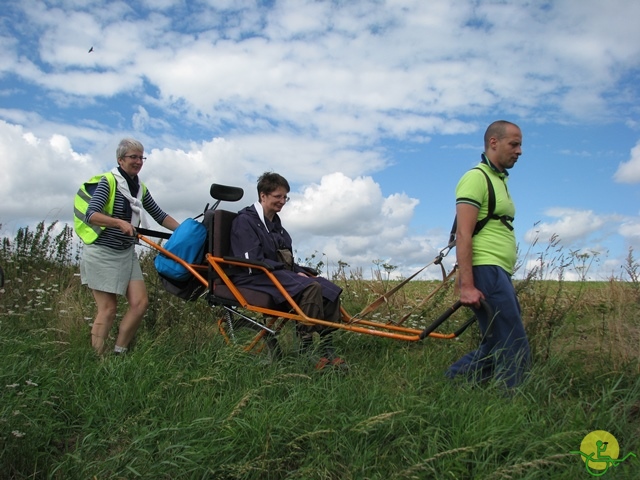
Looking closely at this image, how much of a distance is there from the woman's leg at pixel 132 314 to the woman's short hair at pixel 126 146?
1.24 meters

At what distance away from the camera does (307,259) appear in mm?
8719

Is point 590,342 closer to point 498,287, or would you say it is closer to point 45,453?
point 498,287

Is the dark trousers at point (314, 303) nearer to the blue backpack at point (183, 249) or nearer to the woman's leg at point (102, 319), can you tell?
the blue backpack at point (183, 249)

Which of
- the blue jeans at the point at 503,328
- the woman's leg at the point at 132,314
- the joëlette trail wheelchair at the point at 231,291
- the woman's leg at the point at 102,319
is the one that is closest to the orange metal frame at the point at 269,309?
the joëlette trail wheelchair at the point at 231,291

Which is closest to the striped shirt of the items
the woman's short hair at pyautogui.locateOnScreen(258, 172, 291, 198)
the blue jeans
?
the woman's short hair at pyautogui.locateOnScreen(258, 172, 291, 198)

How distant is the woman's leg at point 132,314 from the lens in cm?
590

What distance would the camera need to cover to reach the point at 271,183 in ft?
18.1

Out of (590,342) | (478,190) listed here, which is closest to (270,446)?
(478,190)

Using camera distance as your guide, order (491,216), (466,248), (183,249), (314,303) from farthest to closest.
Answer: (183,249) < (314,303) < (491,216) < (466,248)

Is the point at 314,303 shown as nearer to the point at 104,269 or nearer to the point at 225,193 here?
the point at 225,193

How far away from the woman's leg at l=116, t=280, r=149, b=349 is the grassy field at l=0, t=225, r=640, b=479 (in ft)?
0.61

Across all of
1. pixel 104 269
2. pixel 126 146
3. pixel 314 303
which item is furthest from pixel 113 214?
pixel 314 303

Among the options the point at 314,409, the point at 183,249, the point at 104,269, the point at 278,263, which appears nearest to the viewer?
the point at 314,409

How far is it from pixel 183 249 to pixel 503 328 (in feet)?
9.53
